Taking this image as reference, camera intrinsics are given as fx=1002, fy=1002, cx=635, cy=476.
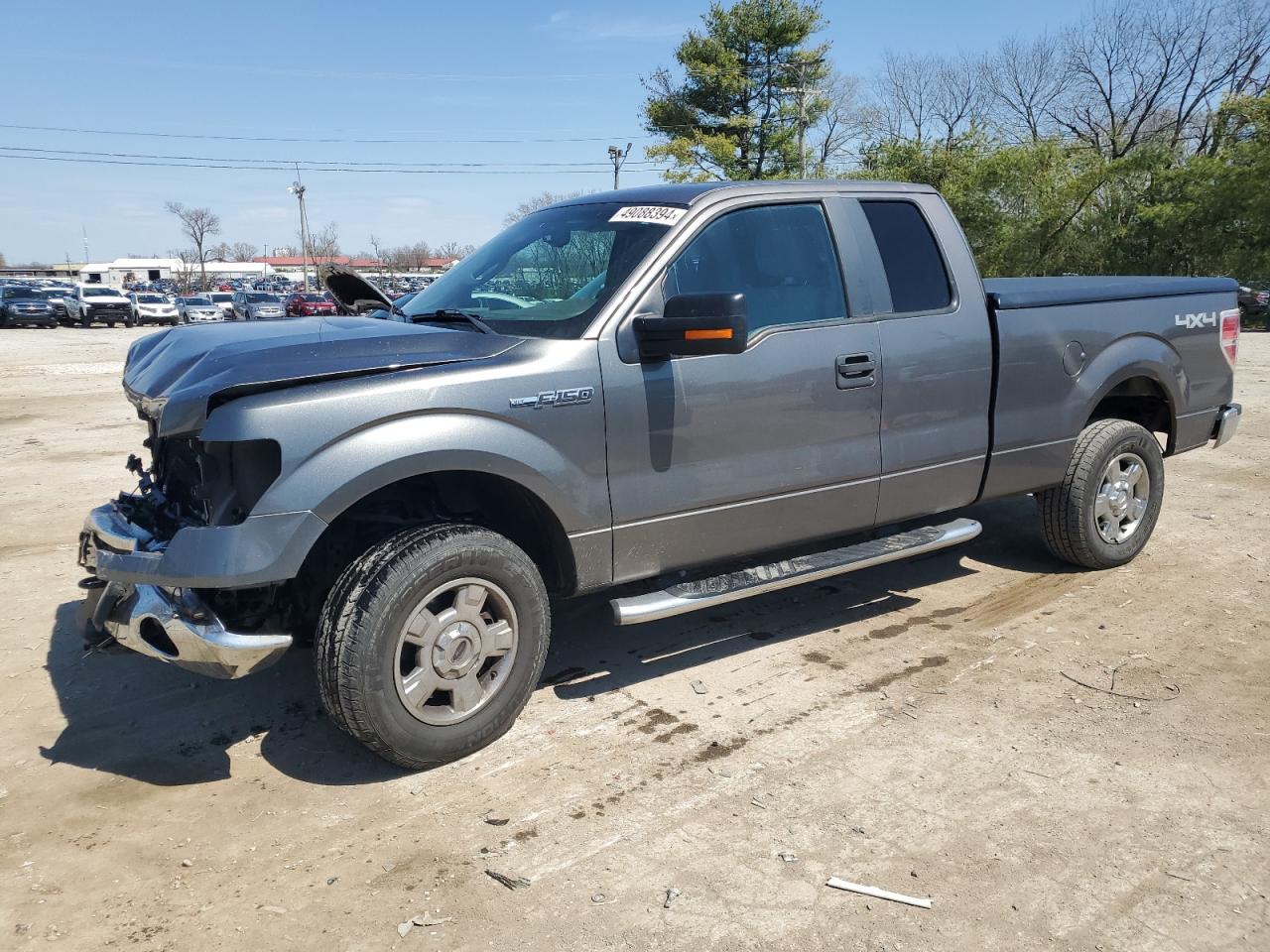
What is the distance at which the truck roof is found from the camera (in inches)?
162

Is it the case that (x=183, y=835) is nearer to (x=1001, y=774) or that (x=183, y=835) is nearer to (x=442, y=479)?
(x=442, y=479)

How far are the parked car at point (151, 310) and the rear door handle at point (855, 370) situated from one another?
41895 mm

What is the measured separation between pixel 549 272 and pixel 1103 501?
3340 millimetres

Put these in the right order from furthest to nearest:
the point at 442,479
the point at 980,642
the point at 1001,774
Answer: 1. the point at 980,642
2. the point at 442,479
3. the point at 1001,774

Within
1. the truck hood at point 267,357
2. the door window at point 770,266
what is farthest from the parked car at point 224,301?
the door window at point 770,266

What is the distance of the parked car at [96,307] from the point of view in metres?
39.0

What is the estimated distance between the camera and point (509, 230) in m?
4.68

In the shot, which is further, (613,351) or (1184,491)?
(1184,491)

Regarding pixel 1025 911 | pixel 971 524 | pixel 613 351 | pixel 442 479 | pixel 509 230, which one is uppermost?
pixel 509 230

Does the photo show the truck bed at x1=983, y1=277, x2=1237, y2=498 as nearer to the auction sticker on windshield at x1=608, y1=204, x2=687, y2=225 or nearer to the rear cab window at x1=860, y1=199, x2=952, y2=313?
the rear cab window at x1=860, y1=199, x2=952, y2=313

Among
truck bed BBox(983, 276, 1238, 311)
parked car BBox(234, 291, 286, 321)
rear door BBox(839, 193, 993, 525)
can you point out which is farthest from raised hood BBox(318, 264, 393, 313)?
parked car BBox(234, 291, 286, 321)

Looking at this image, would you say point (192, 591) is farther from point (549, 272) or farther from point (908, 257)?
point (908, 257)

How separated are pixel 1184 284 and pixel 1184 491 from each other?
2.41 metres

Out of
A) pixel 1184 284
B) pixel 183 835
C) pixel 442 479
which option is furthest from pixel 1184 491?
pixel 183 835
